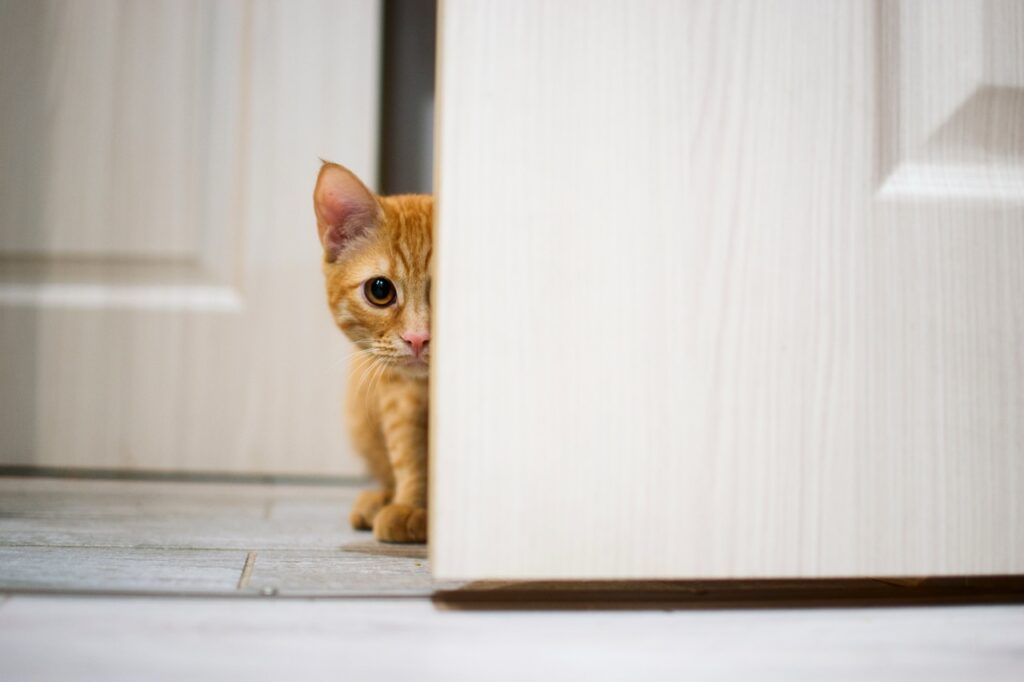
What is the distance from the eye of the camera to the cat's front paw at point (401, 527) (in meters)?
0.94

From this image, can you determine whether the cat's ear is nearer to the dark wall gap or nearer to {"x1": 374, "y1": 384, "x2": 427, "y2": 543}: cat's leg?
{"x1": 374, "y1": 384, "x2": 427, "y2": 543}: cat's leg

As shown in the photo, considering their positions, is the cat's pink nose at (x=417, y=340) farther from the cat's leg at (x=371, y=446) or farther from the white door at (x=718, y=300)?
the white door at (x=718, y=300)

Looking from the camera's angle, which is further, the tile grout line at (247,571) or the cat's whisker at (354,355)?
the cat's whisker at (354,355)

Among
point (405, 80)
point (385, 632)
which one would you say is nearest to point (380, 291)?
point (385, 632)

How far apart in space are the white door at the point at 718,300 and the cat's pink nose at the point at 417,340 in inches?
16.1

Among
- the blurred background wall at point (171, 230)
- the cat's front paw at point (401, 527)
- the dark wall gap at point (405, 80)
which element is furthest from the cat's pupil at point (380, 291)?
the dark wall gap at point (405, 80)

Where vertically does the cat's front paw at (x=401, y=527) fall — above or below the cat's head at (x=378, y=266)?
below

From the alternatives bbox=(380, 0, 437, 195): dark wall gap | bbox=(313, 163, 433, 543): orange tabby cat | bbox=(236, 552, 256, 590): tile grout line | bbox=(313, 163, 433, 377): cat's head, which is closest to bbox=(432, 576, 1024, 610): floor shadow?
bbox=(236, 552, 256, 590): tile grout line

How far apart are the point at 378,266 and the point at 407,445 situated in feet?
0.90

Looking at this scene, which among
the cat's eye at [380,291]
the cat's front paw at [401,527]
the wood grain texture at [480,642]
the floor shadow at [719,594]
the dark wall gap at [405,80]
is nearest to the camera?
the wood grain texture at [480,642]

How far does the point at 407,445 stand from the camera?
3.48 ft

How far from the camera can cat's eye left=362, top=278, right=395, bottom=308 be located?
1050 mm

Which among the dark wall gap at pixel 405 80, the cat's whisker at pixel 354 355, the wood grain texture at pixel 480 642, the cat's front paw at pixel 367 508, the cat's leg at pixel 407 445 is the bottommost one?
the cat's front paw at pixel 367 508

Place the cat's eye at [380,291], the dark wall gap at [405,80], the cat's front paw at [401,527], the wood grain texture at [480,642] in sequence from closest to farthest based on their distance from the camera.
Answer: the wood grain texture at [480,642], the cat's front paw at [401,527], the cat's eye at [380,291], the dark wall gap at [405,80]
